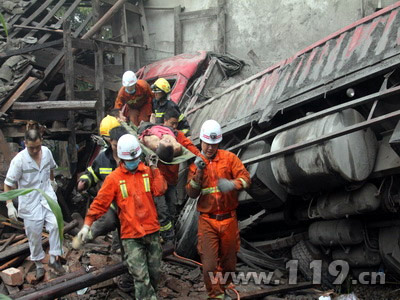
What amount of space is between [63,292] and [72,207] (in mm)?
3731

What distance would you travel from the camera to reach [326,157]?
14.9 feet

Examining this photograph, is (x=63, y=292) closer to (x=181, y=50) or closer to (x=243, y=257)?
(x=243, y=257)

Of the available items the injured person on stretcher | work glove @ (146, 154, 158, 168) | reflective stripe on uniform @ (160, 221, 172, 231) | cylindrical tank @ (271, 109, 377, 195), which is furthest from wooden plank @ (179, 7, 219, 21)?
work glove @ (146, 154, 158, 168)

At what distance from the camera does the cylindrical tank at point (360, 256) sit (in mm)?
5004

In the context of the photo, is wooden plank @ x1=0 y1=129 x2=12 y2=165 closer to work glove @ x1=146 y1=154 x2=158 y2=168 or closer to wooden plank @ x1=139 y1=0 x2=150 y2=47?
work glove @ x1=146 y1=154 x2=158 y2=168

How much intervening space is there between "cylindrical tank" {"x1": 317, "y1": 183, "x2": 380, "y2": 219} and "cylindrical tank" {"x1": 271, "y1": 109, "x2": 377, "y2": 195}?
7.9 inches

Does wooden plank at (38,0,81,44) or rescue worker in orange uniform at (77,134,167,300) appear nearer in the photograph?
rescue worker in orange uniform at (77,134,167,300)

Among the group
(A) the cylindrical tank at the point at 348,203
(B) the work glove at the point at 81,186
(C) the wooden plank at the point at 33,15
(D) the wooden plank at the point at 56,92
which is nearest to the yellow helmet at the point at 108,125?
(B) the work glove at the point at 81,186

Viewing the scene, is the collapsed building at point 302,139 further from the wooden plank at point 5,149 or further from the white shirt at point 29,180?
the white shirt at point 29,180

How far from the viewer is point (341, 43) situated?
5438 mm

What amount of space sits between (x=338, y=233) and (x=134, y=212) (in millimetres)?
2341

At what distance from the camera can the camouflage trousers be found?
13.4ft

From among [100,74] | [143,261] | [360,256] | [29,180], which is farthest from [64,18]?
[360,256]

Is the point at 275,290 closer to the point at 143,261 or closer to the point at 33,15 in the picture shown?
the point at 143,261
